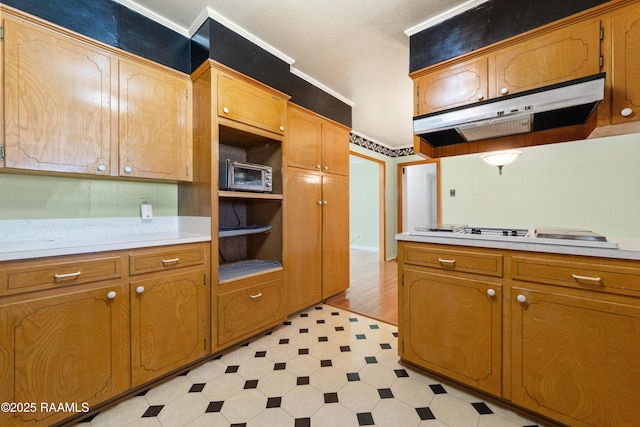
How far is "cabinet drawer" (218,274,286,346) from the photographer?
1.87 m

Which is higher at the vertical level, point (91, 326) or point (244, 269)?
point (244, 269)

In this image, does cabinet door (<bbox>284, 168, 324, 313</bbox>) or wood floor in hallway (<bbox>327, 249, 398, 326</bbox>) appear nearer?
cabinet door (<bbox>284, 168, 324, 313</bbox>)

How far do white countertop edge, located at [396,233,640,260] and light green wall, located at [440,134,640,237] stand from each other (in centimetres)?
237

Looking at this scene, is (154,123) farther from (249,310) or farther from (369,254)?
(369,254)

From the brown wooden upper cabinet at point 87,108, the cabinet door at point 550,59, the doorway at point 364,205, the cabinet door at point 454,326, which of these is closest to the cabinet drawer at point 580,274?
the cabinet door at point 454,326

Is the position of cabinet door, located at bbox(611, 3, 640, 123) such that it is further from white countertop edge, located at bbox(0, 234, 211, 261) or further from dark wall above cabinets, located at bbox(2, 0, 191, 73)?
dark wall above cabinets, located at bbox(2, 0, 191, 73)

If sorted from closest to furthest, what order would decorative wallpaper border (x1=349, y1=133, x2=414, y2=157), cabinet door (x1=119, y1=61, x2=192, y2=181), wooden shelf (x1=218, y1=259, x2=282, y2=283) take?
cabinet door (x1=119, y1=61, x2=192, y2=181) → wooden shelf (x1=218, y1=259, x2=282, y2=283) → decorative wallpaper border (x1=349, y1=133, x2=414, y2=157)

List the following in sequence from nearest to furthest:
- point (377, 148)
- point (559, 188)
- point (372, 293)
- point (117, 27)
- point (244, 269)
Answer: point (117, 27)
point (244, 269)
point (559, 188)
point (372, 293)
point (377, 148)

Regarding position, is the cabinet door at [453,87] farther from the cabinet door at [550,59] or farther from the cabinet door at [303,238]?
the cabinet door at [303,238]

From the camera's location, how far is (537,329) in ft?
4.11

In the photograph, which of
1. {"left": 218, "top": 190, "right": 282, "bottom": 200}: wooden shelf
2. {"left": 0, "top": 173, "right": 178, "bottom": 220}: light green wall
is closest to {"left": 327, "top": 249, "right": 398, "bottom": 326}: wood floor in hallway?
{"left": 218, "top": 190, "right": 282, "bottom": 200}: wooden shelf

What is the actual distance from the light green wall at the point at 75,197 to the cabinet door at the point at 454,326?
6.88ft

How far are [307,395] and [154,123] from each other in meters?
2.14

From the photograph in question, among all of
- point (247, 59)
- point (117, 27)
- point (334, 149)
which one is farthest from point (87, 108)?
point (334, 149)
